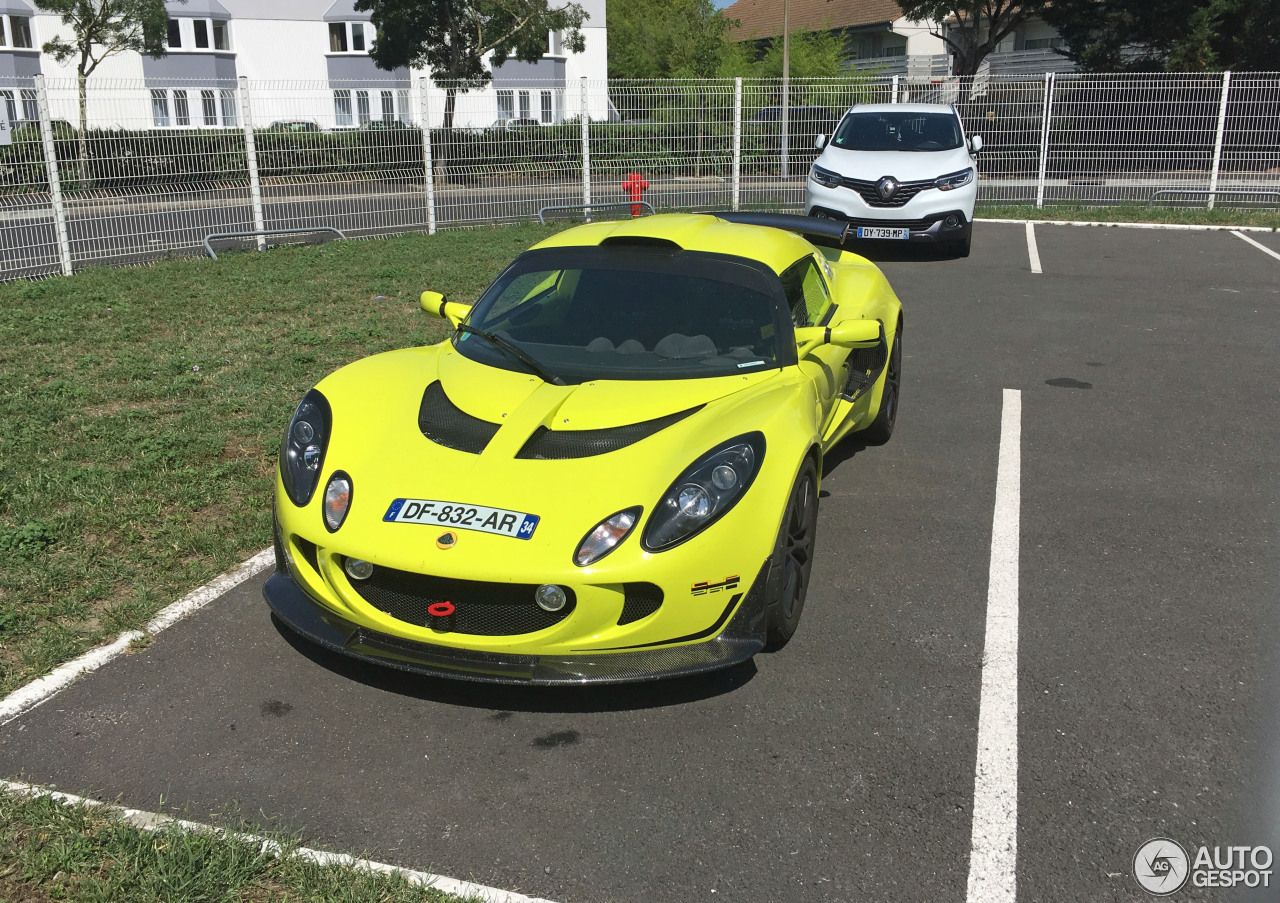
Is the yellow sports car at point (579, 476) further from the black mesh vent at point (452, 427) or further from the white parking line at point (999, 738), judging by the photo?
the white parking line at point (999, 738)

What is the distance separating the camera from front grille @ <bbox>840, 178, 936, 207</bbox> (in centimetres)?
1281

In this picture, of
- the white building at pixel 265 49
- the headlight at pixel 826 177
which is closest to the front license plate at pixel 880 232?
the headlight at pixel 826 177

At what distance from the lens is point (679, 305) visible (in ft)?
14.8

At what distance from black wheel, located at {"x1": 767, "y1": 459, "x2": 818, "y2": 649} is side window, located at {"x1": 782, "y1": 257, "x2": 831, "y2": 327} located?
37.1 inches

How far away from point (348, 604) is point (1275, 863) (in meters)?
2.72

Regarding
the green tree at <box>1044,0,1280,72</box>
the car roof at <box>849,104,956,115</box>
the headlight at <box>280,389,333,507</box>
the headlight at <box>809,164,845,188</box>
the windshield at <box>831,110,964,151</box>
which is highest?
the green tree at <box>1044,0,1280,72</box>

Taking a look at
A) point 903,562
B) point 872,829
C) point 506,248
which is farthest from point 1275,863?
point 506,248

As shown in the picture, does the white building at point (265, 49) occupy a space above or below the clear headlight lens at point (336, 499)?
above

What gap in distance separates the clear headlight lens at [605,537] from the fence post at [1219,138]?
17.2 meters

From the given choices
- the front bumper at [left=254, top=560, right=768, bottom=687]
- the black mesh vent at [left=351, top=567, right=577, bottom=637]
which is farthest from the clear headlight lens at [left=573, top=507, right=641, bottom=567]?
the front bumper at [left=254, top=560, right=768, bottom=687]

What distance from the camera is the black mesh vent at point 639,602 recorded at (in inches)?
129

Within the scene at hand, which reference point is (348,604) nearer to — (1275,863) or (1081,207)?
(1275,863)

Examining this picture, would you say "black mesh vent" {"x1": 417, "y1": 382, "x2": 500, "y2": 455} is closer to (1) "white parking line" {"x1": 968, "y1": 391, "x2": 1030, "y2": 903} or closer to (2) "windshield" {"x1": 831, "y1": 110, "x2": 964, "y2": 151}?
(1) "white parking line" {"x1": 968, "y1": 391, "x2": 1030, "y2": 903}

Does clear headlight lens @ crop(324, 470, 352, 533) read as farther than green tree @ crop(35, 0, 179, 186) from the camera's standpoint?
No
